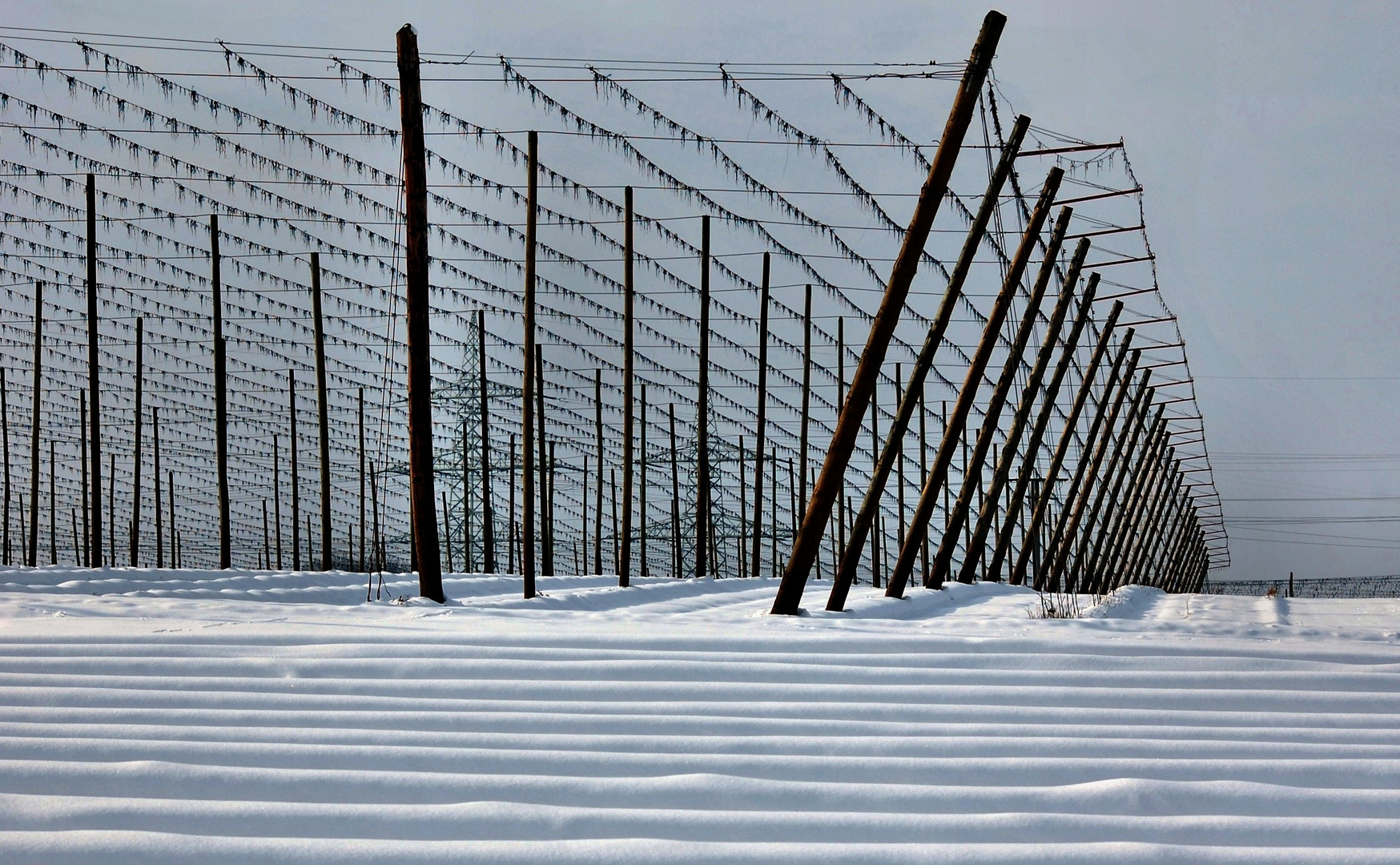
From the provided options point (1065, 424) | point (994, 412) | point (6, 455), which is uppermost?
point (6, 455)

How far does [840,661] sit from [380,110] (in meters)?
11.7

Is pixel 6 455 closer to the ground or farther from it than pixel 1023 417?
farther from it

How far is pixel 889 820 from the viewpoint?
152 inches

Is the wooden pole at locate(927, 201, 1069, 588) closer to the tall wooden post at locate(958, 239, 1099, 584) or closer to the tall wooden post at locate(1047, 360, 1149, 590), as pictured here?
the tall wooden post at locate(958, 239, 1099, 584)

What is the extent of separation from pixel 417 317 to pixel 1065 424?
15.2 meters

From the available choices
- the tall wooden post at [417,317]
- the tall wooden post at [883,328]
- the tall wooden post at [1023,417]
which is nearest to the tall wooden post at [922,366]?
the tall wooden post at [883,328]

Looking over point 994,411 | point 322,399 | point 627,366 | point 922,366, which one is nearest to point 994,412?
point 994,411

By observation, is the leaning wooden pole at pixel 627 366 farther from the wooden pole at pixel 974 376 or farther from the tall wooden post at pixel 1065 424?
the tall wooden post at pixel 1065 424

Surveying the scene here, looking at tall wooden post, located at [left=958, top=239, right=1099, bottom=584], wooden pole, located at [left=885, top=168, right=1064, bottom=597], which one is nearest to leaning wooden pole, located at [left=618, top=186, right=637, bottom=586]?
wooden pole, located at [left=885, top=168, right=1064, bottom=597]

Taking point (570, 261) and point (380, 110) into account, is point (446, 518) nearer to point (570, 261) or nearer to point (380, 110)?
point (570, 261)

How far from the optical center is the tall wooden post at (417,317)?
10664 millimetres

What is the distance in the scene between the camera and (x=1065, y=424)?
2231 centimetres

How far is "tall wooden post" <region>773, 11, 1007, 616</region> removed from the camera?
8812mm

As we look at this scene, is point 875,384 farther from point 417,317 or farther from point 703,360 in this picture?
point 703,360
